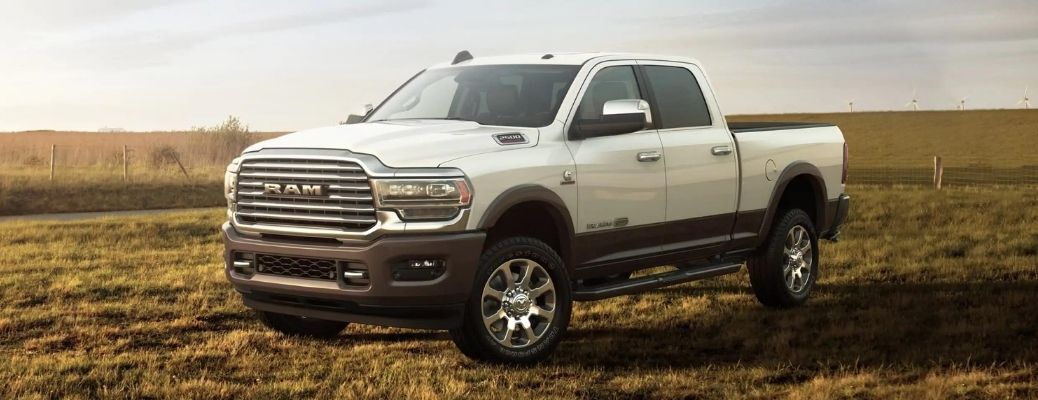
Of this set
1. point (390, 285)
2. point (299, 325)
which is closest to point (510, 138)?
point (390, 285)

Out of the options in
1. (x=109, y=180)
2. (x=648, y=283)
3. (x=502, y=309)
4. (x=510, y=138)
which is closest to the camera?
(x=502, y=309)

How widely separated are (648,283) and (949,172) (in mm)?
46777

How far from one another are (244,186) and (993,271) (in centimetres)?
816

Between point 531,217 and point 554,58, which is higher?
point 554,58

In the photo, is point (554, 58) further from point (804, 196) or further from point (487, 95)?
point (804, 196)

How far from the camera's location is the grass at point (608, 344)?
22.4 feet

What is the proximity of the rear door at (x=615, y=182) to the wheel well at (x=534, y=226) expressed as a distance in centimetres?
12

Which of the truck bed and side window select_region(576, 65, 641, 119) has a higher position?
side window select_region(576, 65, 641, 119)

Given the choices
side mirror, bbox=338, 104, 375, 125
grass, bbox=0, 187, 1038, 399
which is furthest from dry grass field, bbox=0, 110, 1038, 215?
side mirror, bbox=338, 104, 375, 125

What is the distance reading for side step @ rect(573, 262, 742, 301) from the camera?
802 centimetres

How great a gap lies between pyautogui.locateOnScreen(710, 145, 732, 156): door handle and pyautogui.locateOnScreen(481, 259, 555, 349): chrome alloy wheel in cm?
220

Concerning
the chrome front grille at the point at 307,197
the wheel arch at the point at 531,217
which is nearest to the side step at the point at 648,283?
the wheel arch at the point at 531,217

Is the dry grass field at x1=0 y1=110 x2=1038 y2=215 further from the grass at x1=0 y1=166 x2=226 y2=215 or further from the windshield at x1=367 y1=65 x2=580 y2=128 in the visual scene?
the windshield at x1=367 y1=65 x2=580 y2=128

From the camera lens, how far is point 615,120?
7.77m
